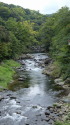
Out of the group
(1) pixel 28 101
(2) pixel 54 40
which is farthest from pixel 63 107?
(2) pixel 54 40

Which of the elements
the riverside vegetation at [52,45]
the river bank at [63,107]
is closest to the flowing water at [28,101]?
the river bank at [63,107]

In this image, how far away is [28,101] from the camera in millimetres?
27547

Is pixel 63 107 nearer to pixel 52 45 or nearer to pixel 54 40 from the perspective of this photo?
pixel 54 40

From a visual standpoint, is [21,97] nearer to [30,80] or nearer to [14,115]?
[14,115]

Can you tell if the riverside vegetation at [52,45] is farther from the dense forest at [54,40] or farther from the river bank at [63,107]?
the river bank at [63,107]

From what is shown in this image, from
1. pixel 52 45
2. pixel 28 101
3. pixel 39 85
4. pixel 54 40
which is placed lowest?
pixel 39 85

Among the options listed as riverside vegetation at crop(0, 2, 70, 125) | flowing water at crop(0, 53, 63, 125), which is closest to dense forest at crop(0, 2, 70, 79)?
riverside vegetation at crop(0, 2, 70, 125)

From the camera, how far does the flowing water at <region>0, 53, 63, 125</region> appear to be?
69.1 ft

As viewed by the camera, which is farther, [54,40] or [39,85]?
[54,40]

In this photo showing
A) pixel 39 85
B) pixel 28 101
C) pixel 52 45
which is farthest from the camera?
pixel 52 45

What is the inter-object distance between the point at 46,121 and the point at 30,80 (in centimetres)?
1947

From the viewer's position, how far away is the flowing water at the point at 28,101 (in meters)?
21.1

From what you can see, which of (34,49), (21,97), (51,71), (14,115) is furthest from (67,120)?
(34,49)

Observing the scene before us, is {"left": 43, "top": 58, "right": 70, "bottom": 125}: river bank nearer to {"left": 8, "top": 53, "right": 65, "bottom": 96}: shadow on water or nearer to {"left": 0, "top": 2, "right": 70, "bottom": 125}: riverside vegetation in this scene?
{"left": 0, "top": 2, "right": 70, "bottom": 125}: riverside vegetation
